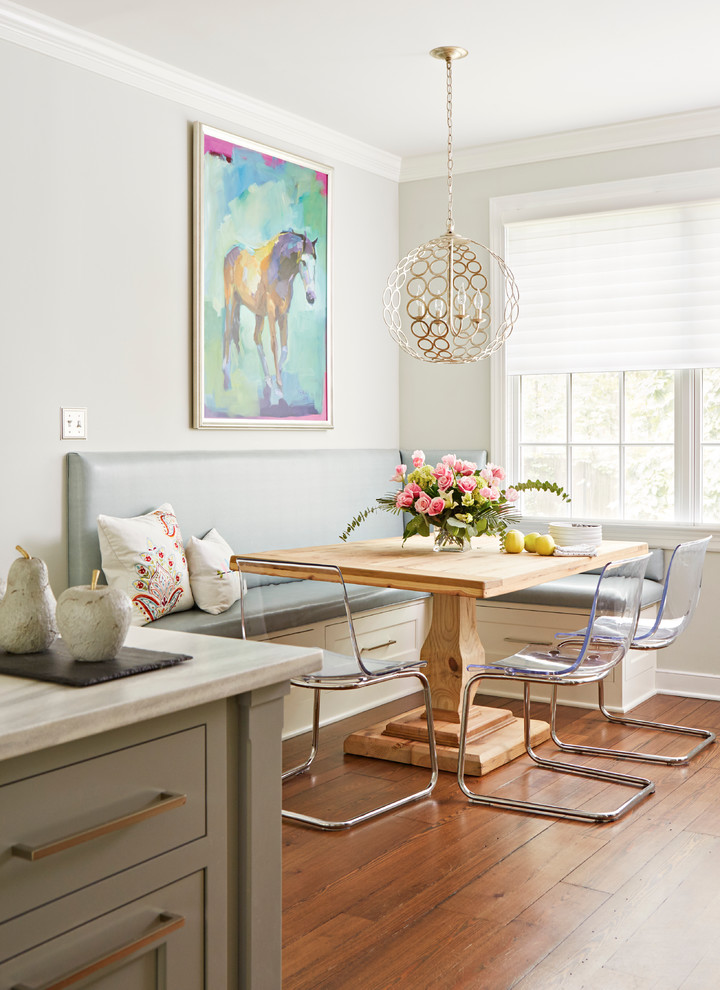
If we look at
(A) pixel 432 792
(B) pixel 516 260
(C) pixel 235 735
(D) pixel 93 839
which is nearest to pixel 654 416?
(B) pixel 516 260

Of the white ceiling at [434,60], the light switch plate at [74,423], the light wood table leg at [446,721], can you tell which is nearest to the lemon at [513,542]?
the light wood table leg at [446,721]

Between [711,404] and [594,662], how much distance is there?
194 cm

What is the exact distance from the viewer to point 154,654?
1.49 meters

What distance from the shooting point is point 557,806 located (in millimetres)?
3092

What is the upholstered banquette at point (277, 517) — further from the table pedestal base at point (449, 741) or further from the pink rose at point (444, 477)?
the pink rose at point (444, 477)

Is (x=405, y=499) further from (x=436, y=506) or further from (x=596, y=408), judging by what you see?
(x=596, y=408)

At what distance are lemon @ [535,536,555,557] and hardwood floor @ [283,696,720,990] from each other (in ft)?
2.49

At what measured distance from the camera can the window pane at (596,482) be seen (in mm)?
4809

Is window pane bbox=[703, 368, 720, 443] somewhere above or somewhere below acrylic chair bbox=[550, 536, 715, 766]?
above

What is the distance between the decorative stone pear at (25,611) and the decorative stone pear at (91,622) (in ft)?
0.22

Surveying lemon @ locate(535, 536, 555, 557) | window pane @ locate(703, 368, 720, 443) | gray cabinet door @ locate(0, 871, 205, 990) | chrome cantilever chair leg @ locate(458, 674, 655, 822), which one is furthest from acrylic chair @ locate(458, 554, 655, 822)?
gray cabinet door @ locate(0, 871, 205, 990)

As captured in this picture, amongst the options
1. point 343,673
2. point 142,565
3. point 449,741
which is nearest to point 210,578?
point 142,565

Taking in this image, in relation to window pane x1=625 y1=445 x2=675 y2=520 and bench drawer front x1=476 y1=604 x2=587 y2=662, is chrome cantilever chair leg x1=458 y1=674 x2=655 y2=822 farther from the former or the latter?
window pane x1=625 y1=445 x2=675 y2=520

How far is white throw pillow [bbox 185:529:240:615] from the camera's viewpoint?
364 cm
